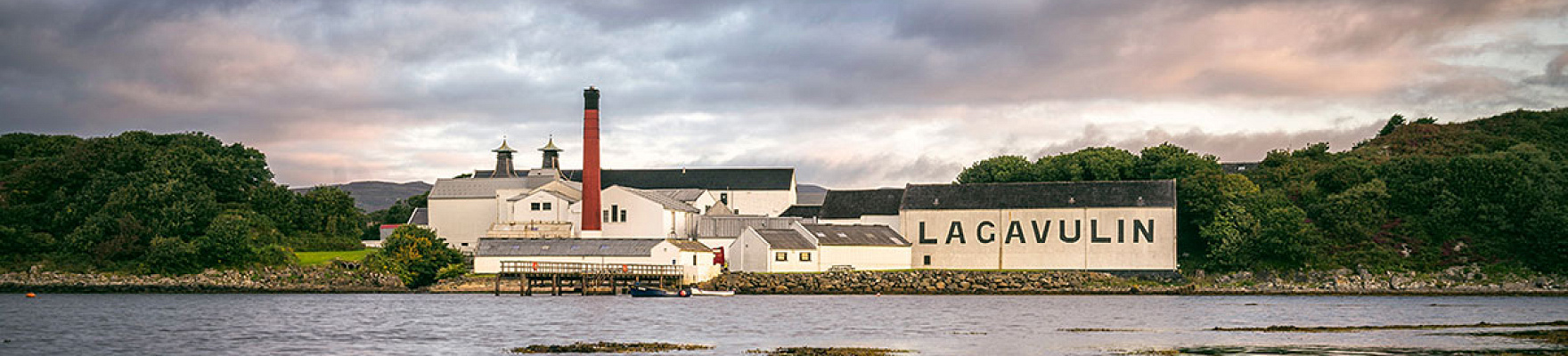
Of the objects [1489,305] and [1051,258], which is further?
[1051,258]

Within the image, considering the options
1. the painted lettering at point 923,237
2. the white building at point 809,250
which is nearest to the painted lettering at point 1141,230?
the painted lettering at point 923,237

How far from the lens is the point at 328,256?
89.0 m

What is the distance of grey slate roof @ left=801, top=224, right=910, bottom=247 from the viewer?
82.9 meters

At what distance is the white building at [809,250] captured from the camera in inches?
3206

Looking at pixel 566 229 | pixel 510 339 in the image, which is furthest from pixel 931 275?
pixel 510 339

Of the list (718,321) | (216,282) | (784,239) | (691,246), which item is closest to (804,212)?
(784,239)

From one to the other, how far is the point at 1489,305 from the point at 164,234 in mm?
67618

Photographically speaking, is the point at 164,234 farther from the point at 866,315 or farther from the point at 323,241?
the point at 866,315

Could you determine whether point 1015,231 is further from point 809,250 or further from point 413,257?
point 413,257

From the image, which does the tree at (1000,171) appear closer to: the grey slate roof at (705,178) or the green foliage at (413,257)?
the grey slate roof at (705,178)

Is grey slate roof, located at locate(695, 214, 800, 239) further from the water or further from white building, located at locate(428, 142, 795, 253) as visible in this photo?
the water

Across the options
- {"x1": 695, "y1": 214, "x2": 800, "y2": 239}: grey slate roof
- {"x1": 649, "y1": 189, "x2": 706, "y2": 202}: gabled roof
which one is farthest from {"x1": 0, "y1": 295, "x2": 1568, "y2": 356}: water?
{"x1": 649, "y1": 189, "x2": 706, "y2": 202}: gabled roof

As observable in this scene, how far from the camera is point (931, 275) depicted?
Answer: 83.1m

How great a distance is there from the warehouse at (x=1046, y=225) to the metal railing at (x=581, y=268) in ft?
53.7
